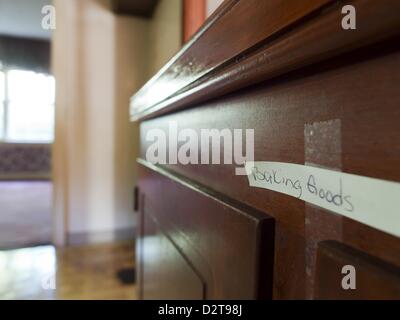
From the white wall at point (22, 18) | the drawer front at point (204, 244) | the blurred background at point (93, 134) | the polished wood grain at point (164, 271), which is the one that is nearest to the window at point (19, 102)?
the white wall at point (22, 18)

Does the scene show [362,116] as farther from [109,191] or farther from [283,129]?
[109,191]

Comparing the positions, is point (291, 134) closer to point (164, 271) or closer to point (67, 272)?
point (164, 271)

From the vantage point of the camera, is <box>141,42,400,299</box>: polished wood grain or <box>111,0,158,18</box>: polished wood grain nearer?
<box>141,42,400,299</box>: polished wood grain

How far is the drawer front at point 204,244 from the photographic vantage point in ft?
0.87

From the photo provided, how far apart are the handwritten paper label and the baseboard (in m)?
2.05

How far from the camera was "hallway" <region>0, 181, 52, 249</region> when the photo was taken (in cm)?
213

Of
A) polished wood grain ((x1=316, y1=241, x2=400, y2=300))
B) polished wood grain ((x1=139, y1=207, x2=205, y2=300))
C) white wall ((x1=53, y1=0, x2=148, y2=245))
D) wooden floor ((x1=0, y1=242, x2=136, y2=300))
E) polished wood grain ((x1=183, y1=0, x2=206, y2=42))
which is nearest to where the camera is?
polished wood grain ((x1=316, y1=241, x2=400, y2=300))

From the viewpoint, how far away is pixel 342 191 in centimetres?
19

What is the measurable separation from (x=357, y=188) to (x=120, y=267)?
1.74 metres

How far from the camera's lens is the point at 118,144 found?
214 cm

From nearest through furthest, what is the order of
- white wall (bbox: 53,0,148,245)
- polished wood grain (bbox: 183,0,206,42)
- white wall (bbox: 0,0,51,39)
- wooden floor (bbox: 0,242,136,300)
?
polished wood grain (bbox: 183,0,206,42) < wooden floor (bbox: 0,242,136,300) < white wall (bbox: 53,0,148,245) < white wall (bbox: 0,0,51,39)

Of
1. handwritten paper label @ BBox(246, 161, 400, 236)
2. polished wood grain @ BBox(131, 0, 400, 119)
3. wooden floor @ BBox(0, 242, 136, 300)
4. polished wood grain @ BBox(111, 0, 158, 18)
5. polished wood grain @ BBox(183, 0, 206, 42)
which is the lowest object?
wooden floor @ BBox(0, 242, 136, 300)

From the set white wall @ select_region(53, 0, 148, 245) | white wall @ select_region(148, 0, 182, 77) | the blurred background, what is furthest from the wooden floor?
white wall @ select_region(148, 0, 182, 77)

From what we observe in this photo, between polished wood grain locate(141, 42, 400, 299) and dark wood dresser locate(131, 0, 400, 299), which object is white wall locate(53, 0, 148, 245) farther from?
polished wood grain locate(141, 42, 400, 299)
